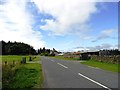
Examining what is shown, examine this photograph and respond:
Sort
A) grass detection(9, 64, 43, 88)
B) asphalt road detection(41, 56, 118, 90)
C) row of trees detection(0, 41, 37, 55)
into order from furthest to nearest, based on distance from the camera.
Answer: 1. row of trees detection(0, 41, 37, 55)
2. grass detection(9, 64, 43, 88)
3. asphalt road detection(41, 56, 118, 90)

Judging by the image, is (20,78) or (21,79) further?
(20,78)

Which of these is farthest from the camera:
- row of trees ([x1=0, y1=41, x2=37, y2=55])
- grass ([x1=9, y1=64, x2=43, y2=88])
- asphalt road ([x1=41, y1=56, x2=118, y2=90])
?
row of trees ([x1=0, y1=41, x2=37, y2=55])

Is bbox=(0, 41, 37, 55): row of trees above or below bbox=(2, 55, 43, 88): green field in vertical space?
above

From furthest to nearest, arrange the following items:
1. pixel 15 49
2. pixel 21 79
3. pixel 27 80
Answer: pixel 15 49 < pixel 21 79 < pixel 27 80

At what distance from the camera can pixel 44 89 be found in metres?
12.8

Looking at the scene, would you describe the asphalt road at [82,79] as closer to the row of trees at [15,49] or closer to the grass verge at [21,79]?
the grass verge at [21,79]

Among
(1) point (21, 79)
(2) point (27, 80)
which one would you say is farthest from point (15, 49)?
(2) point (27, 80)

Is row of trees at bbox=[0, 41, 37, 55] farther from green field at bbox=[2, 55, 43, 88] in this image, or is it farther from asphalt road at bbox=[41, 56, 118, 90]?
asphalt road at bbox=[41, 56, 118, 90]

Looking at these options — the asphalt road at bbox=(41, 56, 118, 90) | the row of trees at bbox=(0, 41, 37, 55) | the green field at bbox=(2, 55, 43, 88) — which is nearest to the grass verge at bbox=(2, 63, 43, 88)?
the green field at bbox=(2, 55, 43, 88)

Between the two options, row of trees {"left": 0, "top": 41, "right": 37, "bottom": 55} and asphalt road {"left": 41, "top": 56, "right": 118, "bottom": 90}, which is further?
row of trees {"left": 0, "top": 41, "right": 37, "bottom": 55}

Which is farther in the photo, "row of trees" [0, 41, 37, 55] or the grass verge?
"row of trees" [0, 41, 37, 55]

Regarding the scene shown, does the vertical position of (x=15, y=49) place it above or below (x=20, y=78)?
above

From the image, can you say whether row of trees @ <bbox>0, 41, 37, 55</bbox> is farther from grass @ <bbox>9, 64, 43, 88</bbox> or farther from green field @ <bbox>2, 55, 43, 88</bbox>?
grass @ <bbox>9, 64, 43, 88</bbox>

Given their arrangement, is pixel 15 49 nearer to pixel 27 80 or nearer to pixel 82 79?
pixel 27 80
